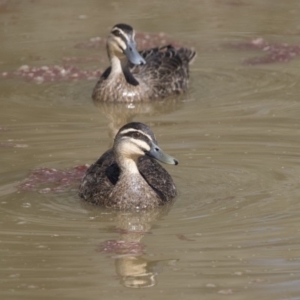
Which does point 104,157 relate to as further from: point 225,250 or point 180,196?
point 225,250

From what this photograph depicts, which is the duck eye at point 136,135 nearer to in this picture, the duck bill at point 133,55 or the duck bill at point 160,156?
the duck bill at point 160,156

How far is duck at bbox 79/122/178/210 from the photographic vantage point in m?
11.3

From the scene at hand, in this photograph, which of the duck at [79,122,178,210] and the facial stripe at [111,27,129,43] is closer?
the duck at [79,122,178,210]

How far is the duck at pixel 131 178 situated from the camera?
37.1 feet

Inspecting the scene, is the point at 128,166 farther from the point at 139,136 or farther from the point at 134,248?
the point at 134,248

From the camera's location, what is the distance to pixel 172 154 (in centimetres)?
1317

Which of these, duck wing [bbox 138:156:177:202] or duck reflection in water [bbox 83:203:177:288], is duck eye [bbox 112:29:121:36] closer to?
duck wing [bbox 138:156:177:202]

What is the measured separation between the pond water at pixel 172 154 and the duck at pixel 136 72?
0.89 ft

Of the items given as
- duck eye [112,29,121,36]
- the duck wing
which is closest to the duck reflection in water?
the duck wing

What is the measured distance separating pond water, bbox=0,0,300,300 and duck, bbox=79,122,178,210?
0.50 feet

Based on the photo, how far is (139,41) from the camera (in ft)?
65.6

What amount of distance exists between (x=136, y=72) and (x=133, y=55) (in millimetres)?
571

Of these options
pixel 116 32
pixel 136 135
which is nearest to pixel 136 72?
pixel 116 32

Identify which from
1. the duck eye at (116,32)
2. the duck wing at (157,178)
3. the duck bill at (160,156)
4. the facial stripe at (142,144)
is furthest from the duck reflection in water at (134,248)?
the duck eye at (116,32)
